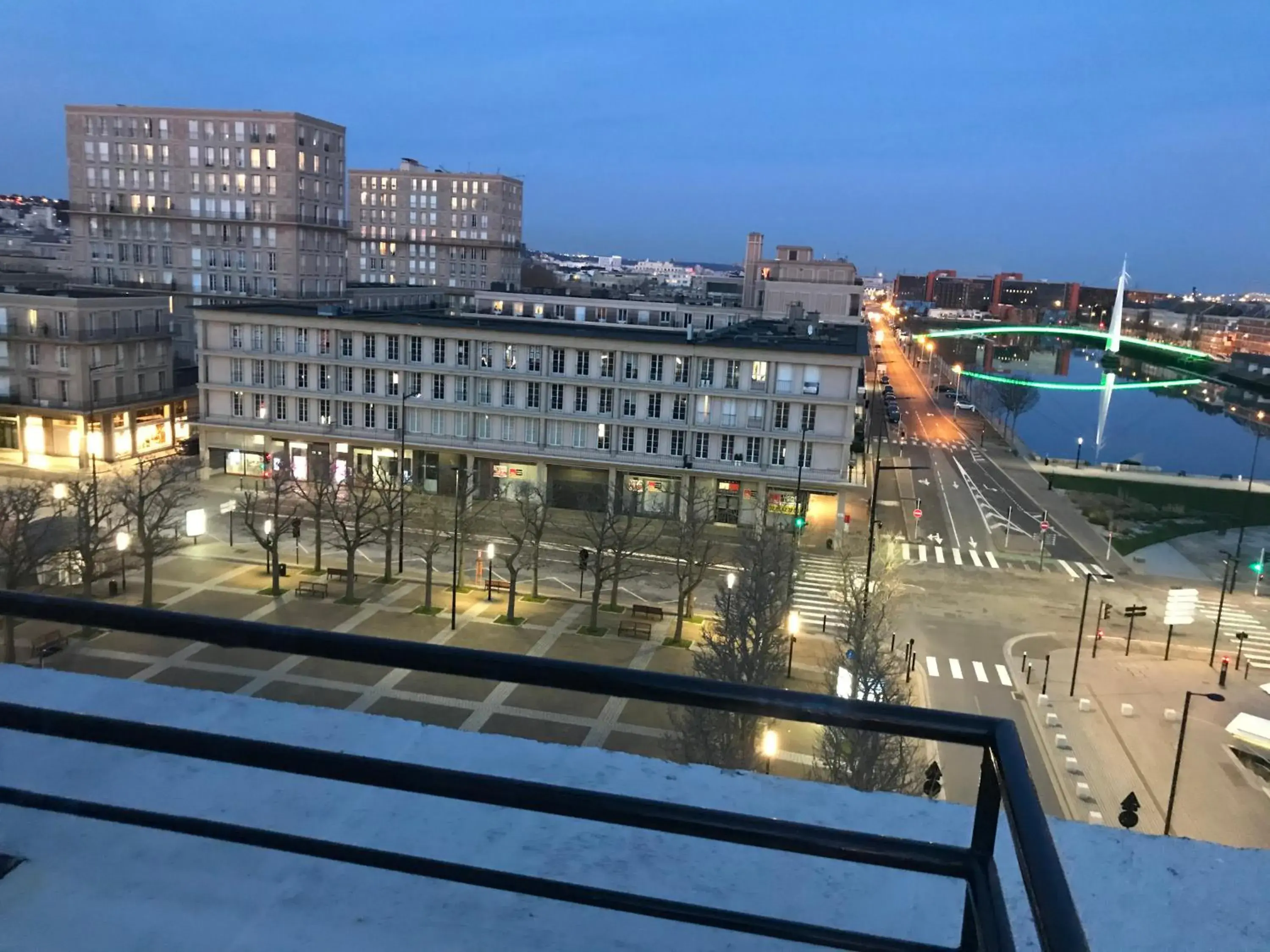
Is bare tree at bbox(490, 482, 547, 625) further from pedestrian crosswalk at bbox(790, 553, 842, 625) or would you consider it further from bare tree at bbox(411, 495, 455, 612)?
pedestrian crosswalk at bbox(790, 553, 842, 625)

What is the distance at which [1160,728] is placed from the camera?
75.3 ft

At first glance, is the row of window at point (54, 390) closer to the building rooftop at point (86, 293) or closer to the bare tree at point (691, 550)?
the building rooftop at point (86, 293)

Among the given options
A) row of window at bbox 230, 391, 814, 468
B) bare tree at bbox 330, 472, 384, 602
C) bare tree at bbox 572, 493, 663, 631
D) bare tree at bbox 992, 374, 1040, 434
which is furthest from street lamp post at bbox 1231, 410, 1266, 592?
bare tree at bbox 330, 472, 384, 602

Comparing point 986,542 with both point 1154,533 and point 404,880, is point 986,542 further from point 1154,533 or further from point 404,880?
point 404,880

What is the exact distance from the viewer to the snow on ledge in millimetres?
2178

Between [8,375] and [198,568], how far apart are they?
863 inches

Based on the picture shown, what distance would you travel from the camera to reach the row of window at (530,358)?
3862cm

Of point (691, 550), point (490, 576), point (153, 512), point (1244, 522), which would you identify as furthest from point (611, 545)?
point (1244, 522)

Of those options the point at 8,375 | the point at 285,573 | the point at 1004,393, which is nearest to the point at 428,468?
the point at 285,573

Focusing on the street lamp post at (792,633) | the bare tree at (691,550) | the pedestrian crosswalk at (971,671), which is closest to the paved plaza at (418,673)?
the street lamp post at (792,633)

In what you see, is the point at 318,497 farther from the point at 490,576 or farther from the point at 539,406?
the point at 539,406

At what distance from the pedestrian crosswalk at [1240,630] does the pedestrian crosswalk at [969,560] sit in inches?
139

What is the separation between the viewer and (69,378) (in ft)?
137

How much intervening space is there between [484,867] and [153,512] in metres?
35.7
